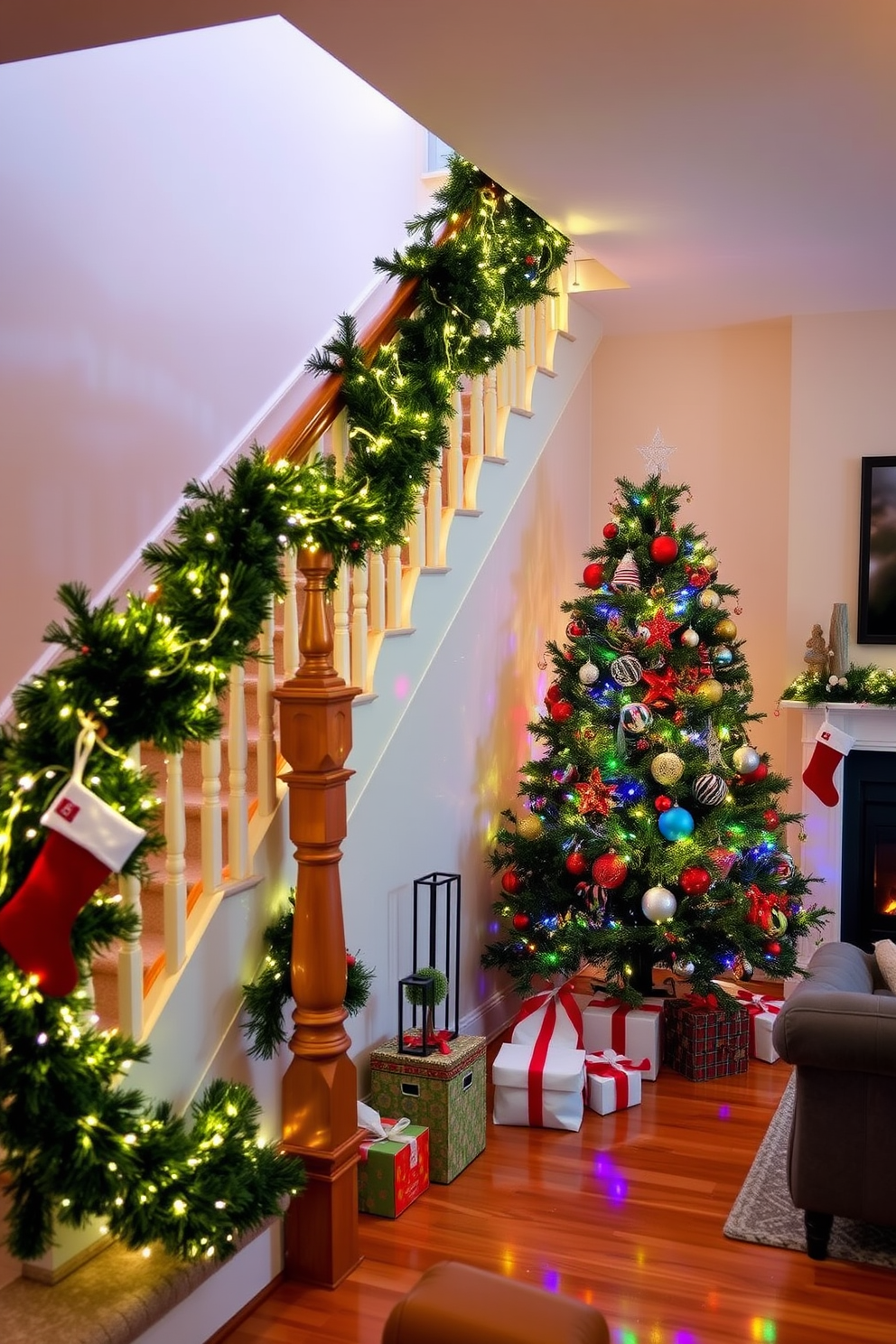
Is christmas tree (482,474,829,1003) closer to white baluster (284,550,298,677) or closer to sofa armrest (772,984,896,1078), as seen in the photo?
sofa armrest (772,984,896,1078)

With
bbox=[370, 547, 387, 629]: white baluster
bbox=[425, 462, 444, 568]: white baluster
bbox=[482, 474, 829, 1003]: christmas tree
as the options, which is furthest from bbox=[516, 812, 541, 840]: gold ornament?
bbox=[370, 547, 387, 629]: white baluster

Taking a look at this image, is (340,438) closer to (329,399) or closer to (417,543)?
(329,399)

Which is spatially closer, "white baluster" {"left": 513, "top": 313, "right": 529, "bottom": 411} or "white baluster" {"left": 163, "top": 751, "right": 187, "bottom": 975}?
"white baluster" {"left": 163, "top": 751, "right": 187, "bottom": 975}

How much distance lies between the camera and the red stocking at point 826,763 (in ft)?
17.1

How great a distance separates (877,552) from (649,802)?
68.3 inches

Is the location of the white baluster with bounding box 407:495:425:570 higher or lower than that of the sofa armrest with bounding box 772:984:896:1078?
higher

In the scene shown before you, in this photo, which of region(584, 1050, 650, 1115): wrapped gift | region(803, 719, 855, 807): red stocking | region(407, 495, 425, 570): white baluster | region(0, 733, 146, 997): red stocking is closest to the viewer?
region(0, 733, 146, 997): red stocking

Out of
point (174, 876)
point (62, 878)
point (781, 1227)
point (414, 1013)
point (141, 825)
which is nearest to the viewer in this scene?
point (62, 878)

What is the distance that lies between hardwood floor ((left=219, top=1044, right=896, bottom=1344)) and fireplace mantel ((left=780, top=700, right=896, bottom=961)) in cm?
150

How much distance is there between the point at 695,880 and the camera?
4.31m

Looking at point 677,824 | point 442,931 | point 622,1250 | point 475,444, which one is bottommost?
point 622,1250

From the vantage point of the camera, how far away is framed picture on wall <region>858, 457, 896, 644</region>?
5367 millimetres

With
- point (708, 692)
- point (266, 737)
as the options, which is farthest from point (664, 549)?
point (266, 737)

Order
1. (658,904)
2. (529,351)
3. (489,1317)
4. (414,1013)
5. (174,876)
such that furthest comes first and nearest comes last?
(529,351) → (658,904) → (414,1013) → (174,876) → (489,1317)
